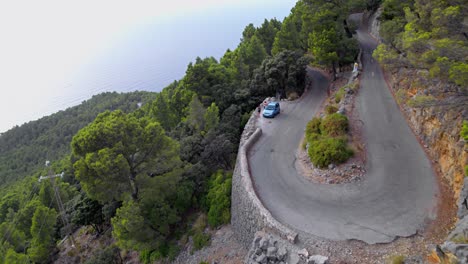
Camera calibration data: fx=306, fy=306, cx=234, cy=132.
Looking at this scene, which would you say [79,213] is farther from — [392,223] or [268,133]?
[392,223]

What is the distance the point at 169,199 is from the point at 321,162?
10.9 m

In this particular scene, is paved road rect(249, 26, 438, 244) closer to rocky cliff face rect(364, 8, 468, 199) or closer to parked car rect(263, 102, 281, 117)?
rocky cliff face rect(364, 8, 468, 199)

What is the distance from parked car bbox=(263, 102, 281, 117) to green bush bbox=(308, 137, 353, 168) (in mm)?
7869

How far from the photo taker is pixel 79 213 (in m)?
23.2

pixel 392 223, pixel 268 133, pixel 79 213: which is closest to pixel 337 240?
pixel 392 223

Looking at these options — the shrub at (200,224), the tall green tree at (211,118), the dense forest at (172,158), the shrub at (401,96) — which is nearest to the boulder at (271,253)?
the dense forest at (172,158)

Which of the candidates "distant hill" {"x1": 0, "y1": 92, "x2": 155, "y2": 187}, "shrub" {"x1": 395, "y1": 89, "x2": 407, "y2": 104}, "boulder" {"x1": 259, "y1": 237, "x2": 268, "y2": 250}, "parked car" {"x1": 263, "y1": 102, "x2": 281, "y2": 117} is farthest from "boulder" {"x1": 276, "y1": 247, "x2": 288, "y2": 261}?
"distant hill" {"x1": 0, "y1": 92, "x2": 155, "y2": 187}

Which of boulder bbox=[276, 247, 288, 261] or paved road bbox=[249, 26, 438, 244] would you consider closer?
boulder bbox=[276, 247, 288, 261]

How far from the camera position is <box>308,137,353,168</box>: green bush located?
56.2 feet

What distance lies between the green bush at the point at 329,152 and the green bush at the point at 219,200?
6112mm

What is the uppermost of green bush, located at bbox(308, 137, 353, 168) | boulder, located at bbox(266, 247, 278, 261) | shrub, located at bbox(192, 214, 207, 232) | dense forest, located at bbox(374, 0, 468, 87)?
dense forest, located at bbox(374, 0, 468, 87)

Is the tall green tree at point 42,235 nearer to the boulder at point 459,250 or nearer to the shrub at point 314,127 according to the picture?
the shrub at point 314,127

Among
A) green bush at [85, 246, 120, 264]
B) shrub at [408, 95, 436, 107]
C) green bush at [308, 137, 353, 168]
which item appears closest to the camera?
shrub at [408, 95, 436, 107]

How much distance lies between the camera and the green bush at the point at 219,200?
19.7 metres
